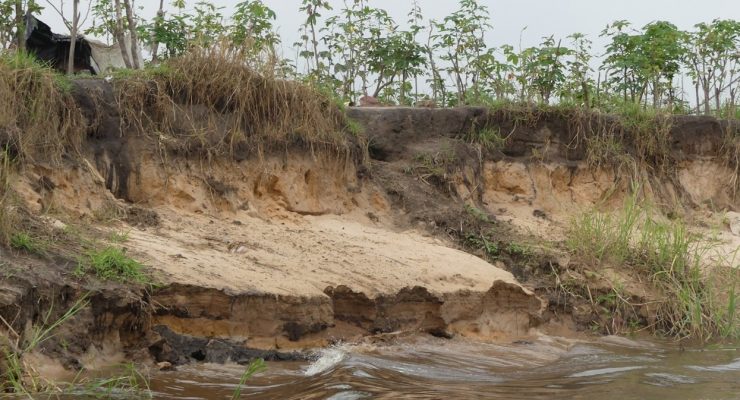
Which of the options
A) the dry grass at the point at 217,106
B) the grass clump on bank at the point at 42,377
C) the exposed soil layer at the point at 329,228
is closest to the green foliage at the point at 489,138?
the exposed soil layer at the point at 329,228

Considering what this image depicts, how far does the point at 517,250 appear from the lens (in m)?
7.02

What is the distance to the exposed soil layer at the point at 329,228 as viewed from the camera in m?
4.60

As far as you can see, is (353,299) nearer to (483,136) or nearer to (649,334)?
(649,334)

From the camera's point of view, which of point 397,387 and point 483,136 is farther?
point 483,136

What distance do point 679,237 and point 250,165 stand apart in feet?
10.4

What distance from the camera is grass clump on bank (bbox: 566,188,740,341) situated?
6469 mm

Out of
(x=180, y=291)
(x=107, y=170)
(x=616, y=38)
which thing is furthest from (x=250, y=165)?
(x=616, y=38)

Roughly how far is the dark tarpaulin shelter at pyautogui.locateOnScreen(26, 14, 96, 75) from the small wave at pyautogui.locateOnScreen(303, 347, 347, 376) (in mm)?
4961

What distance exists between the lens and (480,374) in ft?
16.3

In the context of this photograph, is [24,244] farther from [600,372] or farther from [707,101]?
[707,101]

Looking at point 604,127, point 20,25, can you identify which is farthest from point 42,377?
point 604,127

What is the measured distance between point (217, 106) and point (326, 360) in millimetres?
2573

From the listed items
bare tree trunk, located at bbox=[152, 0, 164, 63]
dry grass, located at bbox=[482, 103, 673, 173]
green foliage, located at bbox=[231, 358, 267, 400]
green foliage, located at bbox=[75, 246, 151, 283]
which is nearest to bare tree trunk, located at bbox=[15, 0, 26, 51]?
bare tree trunk, located at bbox=[152, 0, 164, 63]

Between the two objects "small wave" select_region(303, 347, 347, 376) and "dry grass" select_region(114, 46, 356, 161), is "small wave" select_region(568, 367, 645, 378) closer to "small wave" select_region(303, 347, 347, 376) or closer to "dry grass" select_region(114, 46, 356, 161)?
"small wave" select_region(303, 347, 347, 376)
